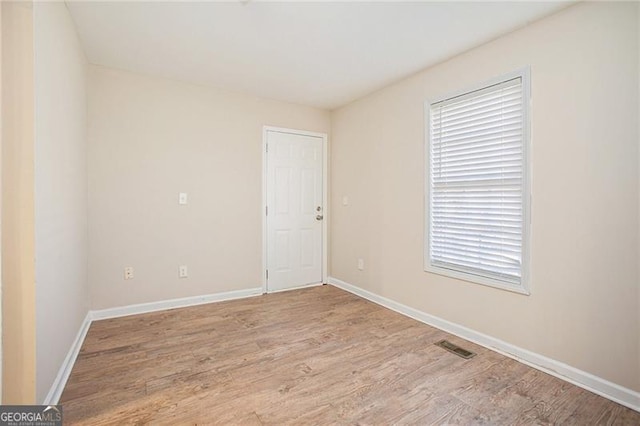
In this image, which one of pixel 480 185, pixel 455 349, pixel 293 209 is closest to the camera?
pixel 455 349

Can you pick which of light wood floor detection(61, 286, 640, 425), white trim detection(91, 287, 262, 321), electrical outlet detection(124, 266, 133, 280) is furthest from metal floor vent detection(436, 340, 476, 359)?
Answer: electrical outlet detection(124, 266, 133, 280)

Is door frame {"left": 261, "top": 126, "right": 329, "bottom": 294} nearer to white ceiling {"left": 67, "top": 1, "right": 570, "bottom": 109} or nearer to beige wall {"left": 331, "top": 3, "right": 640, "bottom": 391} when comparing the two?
white ceiling {"left": 67, "top": 1, "right": 570, "bottom": 109}

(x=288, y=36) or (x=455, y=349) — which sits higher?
(x=288, y=36)

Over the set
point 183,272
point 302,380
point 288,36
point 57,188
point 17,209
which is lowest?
point 302,380

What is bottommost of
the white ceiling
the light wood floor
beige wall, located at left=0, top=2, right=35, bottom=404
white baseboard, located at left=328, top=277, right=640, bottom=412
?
the light wood floor

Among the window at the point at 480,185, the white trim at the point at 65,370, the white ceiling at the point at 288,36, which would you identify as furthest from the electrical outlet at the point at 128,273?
the window at the point at 480,185

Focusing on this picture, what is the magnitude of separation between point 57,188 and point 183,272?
1.75 meters

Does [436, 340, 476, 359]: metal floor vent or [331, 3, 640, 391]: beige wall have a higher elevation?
[331, 3, 640, 391]: beige wall

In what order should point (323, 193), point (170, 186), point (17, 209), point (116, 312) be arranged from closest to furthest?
point (17, 209)
point (116, 312)
point (170, 186)
point (323, 193)

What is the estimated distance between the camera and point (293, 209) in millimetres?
4164

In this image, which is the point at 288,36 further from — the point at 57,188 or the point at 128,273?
the point at 128,273

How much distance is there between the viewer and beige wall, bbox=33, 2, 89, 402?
1565 mm

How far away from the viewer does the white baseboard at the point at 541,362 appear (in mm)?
1797

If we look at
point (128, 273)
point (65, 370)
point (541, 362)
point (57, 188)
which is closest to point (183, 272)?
point (128, 273)
